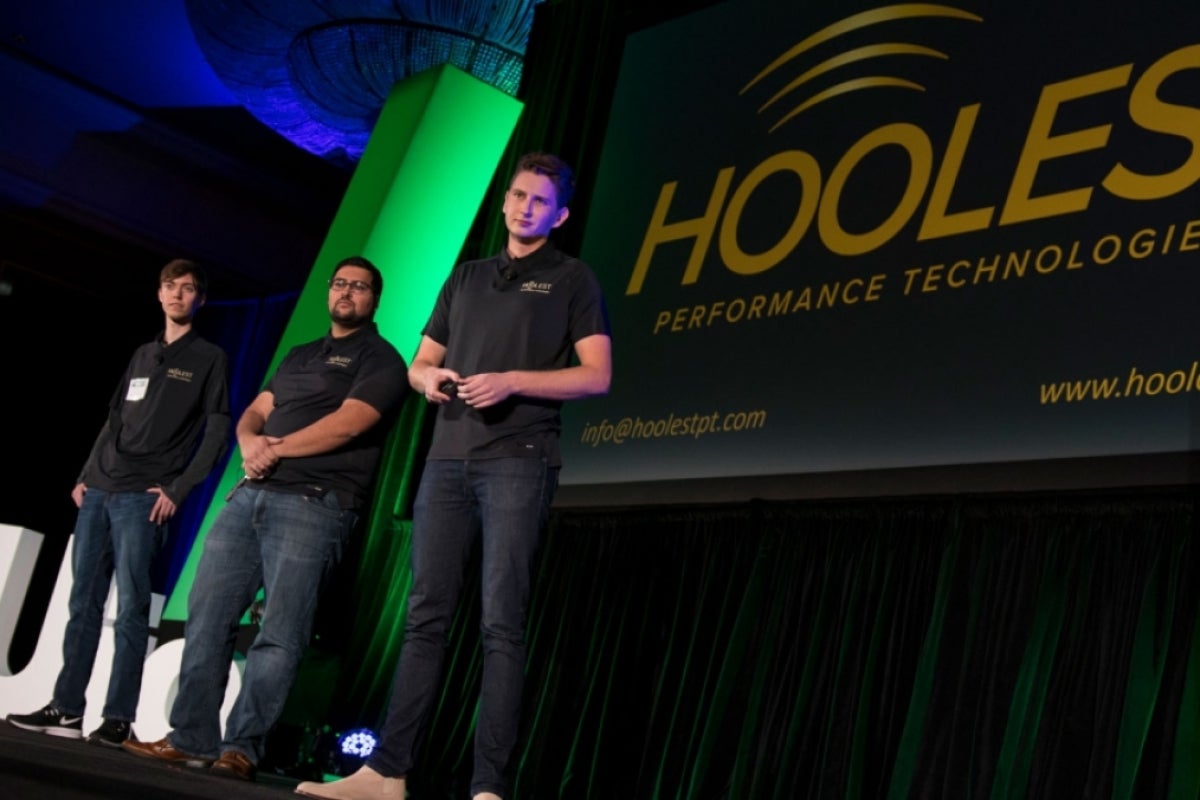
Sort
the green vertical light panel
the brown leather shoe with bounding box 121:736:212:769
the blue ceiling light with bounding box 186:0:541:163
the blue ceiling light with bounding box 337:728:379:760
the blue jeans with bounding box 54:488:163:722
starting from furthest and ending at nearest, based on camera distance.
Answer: the blue ceiling light with bounding box 186:0:541:163 < the green vertical light panel < the blue ceiling light with bounding box 337:728:379:760 < the blue jeans with bounding box 54:488:163:722 < the brown leather shoe with bounding box 121:736:212:769

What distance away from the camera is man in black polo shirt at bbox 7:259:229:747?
11.3 ft

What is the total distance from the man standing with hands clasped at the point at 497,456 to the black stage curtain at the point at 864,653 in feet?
3.08

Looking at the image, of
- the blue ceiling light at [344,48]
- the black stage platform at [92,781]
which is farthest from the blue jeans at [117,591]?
the blue ceiling light at [344,48]

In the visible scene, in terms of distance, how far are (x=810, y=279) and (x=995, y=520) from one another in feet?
2.92

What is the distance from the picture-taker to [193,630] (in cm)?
299

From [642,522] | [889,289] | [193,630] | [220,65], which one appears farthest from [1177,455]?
[220,65]

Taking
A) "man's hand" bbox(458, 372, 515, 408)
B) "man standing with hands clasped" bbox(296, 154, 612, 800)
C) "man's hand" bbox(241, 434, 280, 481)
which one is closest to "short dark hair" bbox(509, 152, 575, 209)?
"man standing with hands clasped" bbox(296, 154, 612, 800)

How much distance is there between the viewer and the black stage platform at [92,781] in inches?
61.3

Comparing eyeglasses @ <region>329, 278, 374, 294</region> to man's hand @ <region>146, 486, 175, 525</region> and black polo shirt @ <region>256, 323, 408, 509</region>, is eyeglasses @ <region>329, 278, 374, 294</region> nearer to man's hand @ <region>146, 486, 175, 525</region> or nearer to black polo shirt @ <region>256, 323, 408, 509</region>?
black polo shirt @ <region>256, 323, 408, 509</region>

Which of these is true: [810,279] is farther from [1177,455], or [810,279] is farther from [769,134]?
[1177,455]

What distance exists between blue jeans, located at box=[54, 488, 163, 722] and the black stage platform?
115cm

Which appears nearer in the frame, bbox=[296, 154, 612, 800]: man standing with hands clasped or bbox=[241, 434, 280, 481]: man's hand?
Answer: bbox=[296, 154, 612, 800]: man standing with hands clasped

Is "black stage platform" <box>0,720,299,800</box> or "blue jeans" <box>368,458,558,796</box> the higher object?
"blue jeans" <box>368,458,558,796</box>

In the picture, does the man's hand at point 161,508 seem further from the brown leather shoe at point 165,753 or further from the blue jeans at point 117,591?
the brown leather shoe at point 165,753
